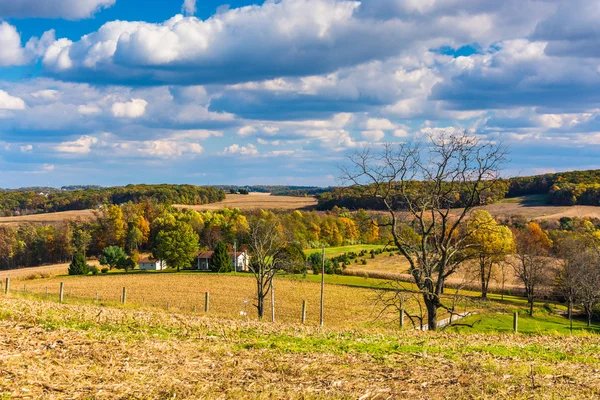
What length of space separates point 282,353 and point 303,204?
143875 millimetres

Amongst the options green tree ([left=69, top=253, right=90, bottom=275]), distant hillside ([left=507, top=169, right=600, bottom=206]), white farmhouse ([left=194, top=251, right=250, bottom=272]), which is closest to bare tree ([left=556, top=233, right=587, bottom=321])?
white farmhouse ([left=194, top=251, right=250, bottom=272])

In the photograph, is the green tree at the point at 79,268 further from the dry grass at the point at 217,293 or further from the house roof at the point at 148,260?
the house roof at the point at 148,260

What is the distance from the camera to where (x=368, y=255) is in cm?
8900

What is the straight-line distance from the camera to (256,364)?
864 cm

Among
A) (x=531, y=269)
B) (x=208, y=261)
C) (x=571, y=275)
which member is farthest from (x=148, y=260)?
(x=571, y=275)

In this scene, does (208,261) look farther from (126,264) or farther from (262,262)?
(262,262)

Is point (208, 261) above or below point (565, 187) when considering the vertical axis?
below

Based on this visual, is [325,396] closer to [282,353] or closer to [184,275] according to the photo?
[282,353]

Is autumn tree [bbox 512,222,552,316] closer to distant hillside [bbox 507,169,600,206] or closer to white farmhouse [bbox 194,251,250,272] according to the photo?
white farmhouse [bbox 194,251,250,272]

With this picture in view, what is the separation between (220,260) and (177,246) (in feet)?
22.8

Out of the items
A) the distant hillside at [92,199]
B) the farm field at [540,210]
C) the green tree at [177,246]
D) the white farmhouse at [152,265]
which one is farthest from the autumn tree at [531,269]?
the distant hillside at [92,199]

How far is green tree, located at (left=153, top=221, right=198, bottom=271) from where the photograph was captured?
75.8 metres

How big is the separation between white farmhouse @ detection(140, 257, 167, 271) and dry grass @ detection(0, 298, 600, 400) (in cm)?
7496

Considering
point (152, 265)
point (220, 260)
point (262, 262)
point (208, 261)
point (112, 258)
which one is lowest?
point (152, 265)
